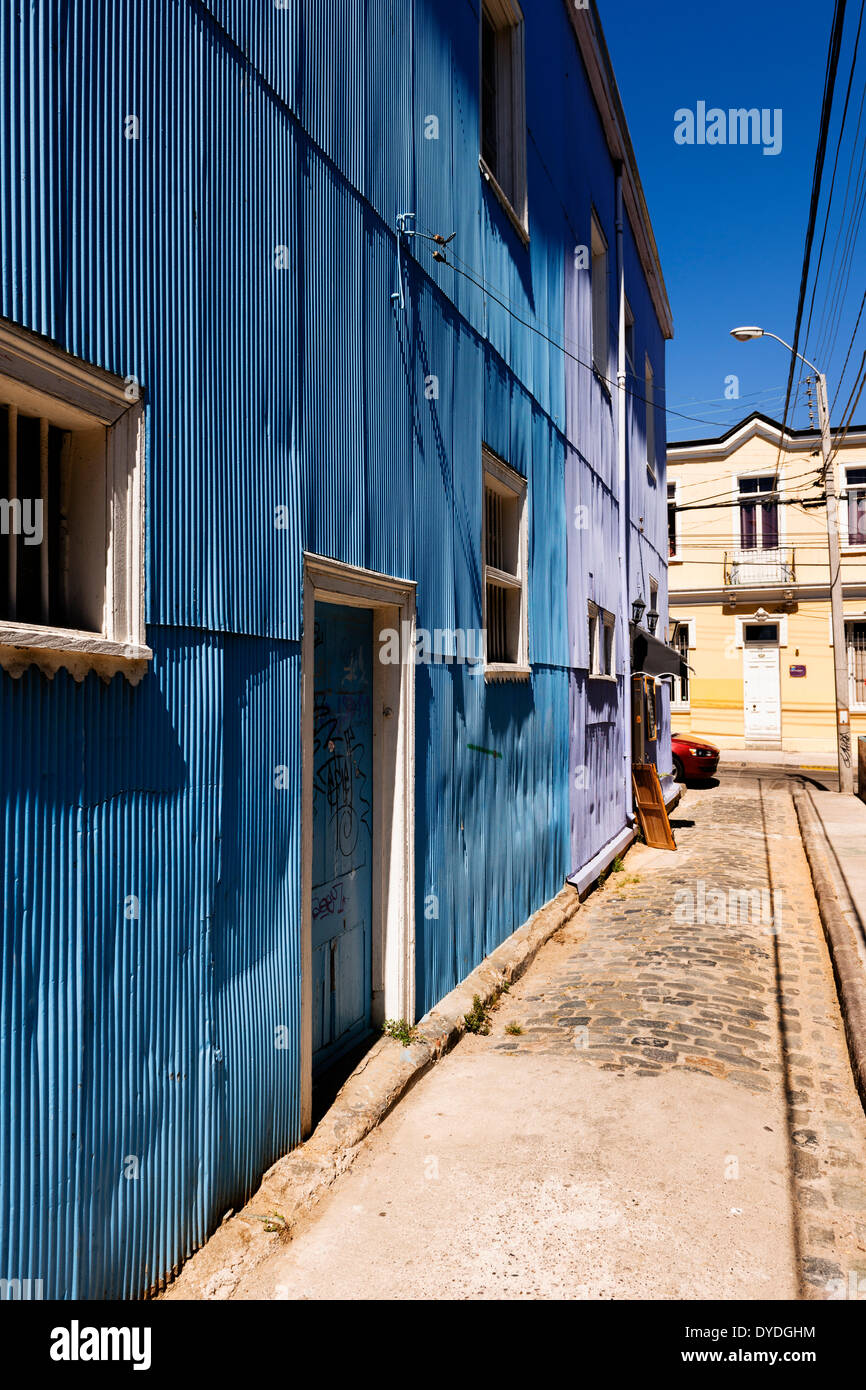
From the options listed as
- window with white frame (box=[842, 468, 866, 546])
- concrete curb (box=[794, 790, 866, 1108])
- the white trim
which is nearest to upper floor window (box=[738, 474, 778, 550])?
window with white frame (box=[842, 468, 866, 546])

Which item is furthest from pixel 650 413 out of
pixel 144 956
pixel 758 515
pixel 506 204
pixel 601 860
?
pixel 144 956

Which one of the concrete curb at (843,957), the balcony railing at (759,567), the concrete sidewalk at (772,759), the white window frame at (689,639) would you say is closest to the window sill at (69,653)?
the concrete curb at (843,957)

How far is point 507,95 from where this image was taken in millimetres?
7590

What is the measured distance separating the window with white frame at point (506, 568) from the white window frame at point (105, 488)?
447cm

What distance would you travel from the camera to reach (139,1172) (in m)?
2.85

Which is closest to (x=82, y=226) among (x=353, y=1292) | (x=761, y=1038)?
(x=353, y=1292)

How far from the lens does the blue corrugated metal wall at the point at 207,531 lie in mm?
2516

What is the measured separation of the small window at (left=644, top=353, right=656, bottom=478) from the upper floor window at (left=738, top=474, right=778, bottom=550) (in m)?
11.6

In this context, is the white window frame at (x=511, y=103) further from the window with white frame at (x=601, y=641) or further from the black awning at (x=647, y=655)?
the black awning at (x=647, y=655)

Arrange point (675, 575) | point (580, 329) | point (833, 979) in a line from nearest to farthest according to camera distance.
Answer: point (833, 979)
point (580, 329)
point (675, 575)

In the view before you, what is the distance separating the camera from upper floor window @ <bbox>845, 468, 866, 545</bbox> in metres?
27.3

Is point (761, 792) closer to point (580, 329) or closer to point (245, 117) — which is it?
point (580, 329)

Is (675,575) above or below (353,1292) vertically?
above
